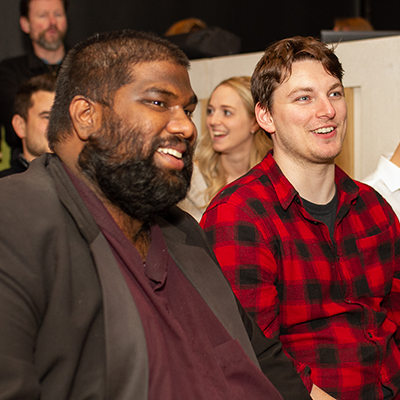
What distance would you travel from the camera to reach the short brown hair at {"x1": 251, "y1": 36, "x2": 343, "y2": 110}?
1.66m

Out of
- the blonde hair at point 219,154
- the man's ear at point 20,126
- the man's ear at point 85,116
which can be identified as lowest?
the blonde hair at point 219,154

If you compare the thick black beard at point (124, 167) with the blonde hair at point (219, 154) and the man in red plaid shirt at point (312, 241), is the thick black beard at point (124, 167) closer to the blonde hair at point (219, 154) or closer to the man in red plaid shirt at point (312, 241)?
the man in red plaid shirt at point (312, 241)

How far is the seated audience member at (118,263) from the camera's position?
854 mm

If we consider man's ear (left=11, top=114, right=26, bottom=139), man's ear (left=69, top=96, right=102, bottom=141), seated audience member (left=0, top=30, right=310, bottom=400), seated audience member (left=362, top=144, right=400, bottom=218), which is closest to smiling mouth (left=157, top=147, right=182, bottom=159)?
seated audience member (left=0, top=30, right=310, bottom=400)

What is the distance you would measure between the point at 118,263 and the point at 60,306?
5.7 inches

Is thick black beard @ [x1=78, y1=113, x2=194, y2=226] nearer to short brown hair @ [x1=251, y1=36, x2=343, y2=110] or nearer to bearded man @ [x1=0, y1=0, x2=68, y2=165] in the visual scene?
short brown hair @ [x1=251, y1=36, x2=343, y2=110]

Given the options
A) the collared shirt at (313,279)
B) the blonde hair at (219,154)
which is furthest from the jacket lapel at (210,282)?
the blonde hair at (219,154)

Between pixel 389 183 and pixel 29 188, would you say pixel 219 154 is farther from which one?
pixel 29 188

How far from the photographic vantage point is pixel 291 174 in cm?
166

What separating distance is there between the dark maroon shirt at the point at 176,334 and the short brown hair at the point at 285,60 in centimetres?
77

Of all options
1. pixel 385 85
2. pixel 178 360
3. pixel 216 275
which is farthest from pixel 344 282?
pixel 385 85

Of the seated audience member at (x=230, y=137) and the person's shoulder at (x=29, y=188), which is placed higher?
the person's shoulder at (x=29, y=188)

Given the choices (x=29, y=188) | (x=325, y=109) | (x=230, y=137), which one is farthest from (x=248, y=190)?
(x=230, y=137)

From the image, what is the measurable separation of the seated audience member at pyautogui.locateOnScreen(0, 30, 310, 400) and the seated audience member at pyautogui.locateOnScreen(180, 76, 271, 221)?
1.67 metres
